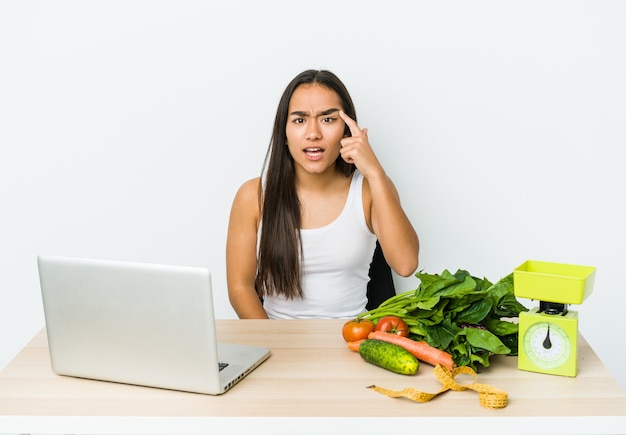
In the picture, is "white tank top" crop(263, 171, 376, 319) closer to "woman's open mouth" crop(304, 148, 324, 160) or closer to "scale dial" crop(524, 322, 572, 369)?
"woman's open mouth" crop(304, 148, 324, 160)

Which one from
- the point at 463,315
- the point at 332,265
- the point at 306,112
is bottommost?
the point at 332,265

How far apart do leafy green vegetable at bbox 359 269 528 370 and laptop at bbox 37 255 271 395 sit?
1.40 feet

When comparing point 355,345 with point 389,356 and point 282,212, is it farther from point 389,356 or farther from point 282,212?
point 282,212

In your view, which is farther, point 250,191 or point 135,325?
point 250,191

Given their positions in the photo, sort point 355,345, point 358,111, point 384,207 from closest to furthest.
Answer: point 355,345
point 384,207
point 358,111

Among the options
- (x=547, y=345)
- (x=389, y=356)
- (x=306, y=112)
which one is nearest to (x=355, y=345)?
(x=389, y=356)

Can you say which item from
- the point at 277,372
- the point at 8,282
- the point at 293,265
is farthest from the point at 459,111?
the point at 8,282

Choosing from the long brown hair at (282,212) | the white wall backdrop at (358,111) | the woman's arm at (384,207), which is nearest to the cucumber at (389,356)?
the woman's arm at (384,207)

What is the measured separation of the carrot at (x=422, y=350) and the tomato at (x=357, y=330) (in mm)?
42

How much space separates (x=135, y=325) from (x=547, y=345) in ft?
3.02

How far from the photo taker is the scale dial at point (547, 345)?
1754 mm

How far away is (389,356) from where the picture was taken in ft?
5.86

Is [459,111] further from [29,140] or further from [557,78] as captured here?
[29,140]

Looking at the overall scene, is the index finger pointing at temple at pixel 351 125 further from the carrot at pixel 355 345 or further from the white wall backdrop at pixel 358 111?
the carrot at pixel 355 345
